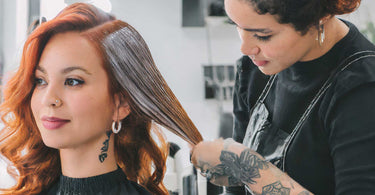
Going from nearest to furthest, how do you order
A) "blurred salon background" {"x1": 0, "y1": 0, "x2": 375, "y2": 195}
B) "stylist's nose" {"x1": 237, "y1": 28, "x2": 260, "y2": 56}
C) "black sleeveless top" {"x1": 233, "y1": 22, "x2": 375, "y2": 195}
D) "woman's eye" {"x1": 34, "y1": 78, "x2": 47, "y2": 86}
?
1. "black sleeveless top" {"x1": 233, "y1": 22, "x2": 375, "y2": 195}
2. "stylist's nose" {"x1": 237, "y1": 28, "x2": 260, "y2": 56}
3. "woman's eye" {"x1": 34, "y1": 78, "x2": 47, "y2": 86}
4. "blurred salon background" {"x1": 0, "y1": 0, "x2": 375, "y2": 195}

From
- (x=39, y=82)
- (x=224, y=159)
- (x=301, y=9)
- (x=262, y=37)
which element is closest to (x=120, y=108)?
(x=39, y=82)

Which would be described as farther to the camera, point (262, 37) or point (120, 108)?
point (120, 108)

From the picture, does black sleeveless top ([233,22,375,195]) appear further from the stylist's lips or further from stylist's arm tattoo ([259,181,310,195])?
the stylist's lips

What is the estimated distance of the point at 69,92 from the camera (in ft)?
3.16

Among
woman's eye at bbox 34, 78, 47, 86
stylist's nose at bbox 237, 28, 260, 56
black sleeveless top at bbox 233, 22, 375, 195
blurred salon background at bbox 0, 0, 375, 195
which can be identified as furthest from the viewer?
blurred salon background at bbox 0, 0, 375, 195

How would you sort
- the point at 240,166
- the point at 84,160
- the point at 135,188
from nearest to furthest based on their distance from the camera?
the point at 240,166 < the point at 84,160 < the point at 135,188

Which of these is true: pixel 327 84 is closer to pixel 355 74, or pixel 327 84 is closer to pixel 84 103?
pixel 355 74

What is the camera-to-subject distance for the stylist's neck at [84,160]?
1044 millimetres

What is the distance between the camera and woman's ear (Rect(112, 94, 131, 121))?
105cm

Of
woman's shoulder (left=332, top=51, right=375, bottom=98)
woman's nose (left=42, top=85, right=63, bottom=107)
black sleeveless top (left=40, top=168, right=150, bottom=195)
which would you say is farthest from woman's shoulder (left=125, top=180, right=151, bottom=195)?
woman's shoulder (left=332, top=51, right=375, bottom=98)

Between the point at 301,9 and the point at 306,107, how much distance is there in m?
0.29

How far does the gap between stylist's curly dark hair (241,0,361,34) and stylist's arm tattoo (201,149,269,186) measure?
1.17ft

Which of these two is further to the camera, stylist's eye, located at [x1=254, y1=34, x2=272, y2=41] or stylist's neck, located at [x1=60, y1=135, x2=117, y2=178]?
stylist's neck, located at [x1=60, y1=135, x2=117, y2=178]

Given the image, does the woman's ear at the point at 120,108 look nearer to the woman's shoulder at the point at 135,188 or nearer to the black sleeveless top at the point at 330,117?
the woman's shoulder at the point at 135,188
